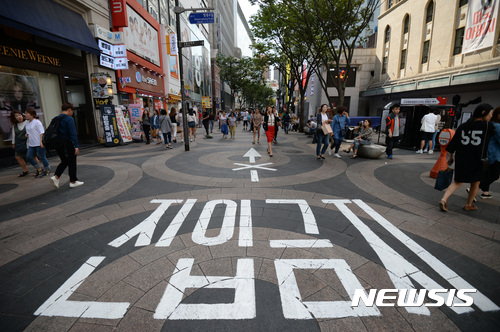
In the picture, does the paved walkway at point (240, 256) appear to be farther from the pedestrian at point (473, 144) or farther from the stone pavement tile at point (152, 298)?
the pedestrian at point (473, 144)

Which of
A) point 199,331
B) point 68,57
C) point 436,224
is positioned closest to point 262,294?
point 199,331

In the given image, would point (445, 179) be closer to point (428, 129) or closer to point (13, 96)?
point (428, 129)

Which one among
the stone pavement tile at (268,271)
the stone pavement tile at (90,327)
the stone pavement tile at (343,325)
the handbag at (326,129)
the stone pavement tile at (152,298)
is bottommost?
the stone pavement tile at (90,327)

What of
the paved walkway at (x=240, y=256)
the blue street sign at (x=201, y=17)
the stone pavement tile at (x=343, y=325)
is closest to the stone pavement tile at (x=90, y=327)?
the paved walkway at (x=240, y=256)

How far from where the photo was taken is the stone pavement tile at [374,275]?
2.47 meters

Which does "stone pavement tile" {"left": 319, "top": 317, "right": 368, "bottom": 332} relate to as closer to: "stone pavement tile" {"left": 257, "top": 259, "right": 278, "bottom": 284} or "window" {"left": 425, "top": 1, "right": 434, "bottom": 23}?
"stone pavement tile" {"left": 257, "top": 259, "right": 278, "bottom": 284}

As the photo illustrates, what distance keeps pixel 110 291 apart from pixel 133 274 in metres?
0.27

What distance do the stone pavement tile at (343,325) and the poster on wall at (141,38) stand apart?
19.6 m

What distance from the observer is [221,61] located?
5112 cm

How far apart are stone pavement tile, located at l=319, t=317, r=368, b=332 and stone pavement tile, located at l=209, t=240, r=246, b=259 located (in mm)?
1216

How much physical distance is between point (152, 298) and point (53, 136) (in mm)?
5022

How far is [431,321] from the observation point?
204 cm

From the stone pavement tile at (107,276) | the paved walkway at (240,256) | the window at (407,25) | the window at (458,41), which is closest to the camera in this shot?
the paved walkway at (240,256)

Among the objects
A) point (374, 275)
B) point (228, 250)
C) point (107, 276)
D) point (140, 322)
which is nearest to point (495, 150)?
point (374, 275)
